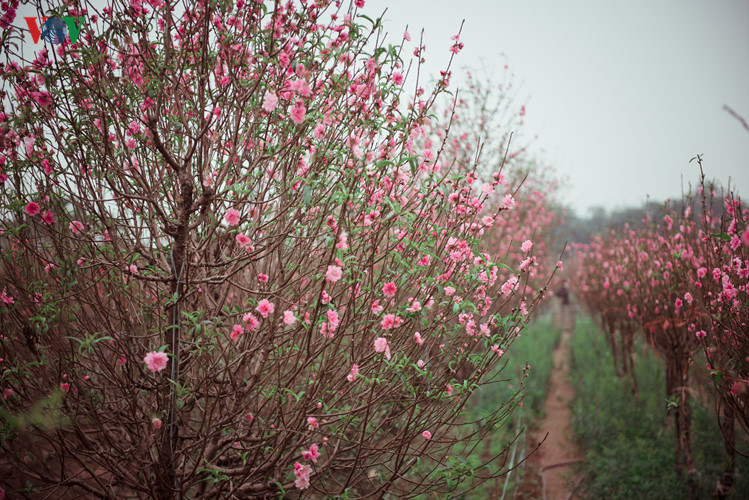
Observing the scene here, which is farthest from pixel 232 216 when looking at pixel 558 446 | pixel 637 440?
pixel 558 446

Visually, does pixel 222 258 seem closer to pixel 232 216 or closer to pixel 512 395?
pixel 232 216

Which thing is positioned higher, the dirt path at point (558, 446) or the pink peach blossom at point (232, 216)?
the pink peach blossom at point (232, 216)

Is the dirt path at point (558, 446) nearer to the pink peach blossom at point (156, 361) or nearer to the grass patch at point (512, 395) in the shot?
the grass patch at point (512, 395)

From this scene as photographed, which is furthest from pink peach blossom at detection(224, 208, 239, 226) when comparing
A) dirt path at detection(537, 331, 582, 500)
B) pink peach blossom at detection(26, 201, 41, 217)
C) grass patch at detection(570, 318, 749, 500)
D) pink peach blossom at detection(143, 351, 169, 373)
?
dirt path at detection(537, 331, 582, 500)

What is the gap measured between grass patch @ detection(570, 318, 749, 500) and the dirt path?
0.79 feet

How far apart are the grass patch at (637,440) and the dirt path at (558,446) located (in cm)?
24

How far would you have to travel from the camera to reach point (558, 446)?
263 inches

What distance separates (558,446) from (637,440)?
135 centimetres

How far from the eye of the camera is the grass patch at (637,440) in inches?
191

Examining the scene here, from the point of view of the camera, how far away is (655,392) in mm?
6863

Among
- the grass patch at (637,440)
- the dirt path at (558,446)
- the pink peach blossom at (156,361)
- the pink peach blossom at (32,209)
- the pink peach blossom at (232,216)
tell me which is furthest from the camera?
the dirt path at (558,446)

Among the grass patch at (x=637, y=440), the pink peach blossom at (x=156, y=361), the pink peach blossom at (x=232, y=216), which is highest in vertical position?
the pink peach blossom at (x=232, y=216)

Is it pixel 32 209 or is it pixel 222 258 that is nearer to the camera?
pixel 32 209

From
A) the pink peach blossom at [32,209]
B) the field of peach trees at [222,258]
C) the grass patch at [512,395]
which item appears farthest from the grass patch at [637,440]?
the pink peach blossom at [32,209]
